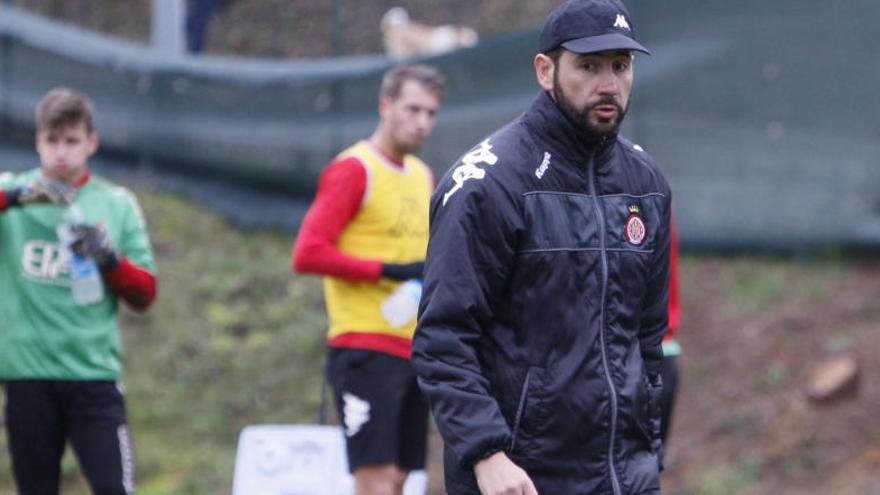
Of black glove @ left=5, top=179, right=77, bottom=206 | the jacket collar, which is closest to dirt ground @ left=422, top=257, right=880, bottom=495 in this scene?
black glove @ left=5, top=179, right=77, bottom=206

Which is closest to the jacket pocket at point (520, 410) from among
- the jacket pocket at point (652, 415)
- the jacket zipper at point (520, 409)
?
the jacket zipper at point (520, 409)

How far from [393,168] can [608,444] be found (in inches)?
105

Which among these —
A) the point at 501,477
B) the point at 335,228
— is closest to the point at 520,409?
the point at 501,477

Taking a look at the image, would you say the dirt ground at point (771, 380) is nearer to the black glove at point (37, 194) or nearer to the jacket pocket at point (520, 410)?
the black glove at point (37, 194)

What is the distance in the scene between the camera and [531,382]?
4098mm

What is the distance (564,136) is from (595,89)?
156 millimetres

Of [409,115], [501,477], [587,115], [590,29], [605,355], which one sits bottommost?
[501,477]

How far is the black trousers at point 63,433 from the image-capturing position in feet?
20.4

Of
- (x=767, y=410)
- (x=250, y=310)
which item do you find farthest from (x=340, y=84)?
(x=767, y=410)

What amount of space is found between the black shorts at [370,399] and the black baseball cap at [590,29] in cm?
247

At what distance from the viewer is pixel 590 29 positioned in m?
4.15

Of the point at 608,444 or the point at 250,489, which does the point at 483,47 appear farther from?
the point at 608,444

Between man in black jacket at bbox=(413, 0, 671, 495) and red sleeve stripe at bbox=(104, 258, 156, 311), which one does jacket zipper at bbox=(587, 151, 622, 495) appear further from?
red sleeve stripe at bbox=(104, 258, 156, 311)

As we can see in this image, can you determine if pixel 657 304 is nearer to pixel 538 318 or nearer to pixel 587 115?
pixel 538 318
